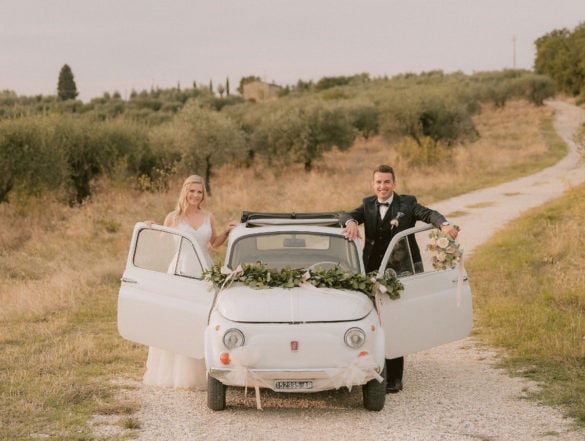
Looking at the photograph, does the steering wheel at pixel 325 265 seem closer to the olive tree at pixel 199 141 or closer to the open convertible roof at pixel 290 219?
the open convertible roof at pixel 290 219

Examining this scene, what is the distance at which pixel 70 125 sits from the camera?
3152cm

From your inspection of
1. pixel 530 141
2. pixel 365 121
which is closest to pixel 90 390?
pixel 530 141

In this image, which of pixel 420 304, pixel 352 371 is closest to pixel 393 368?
pixel 420 304

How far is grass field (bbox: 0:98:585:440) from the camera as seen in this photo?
6941 millimetres

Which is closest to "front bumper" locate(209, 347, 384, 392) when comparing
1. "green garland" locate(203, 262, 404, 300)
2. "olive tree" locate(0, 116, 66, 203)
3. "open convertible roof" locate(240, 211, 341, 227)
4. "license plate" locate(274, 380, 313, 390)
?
"license plate" locate(274, 380, 313, 390)

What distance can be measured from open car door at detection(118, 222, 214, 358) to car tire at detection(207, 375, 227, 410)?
33cm

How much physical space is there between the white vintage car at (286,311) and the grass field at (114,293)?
0.89 m

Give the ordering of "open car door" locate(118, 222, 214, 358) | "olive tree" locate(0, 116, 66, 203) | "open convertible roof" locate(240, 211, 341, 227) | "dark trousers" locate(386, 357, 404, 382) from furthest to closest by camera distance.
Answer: "olive tree" locate(0, 116, 66, 203) → "open convertible roof" locate(240, 211, 341, 227) → "dark trousers" locate(386, 357, 404, 382) → "open car door" locate(118, 222, 214, 358)

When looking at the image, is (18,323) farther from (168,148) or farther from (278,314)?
(168,148)

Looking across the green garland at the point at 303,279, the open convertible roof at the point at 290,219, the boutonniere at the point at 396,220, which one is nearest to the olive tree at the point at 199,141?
the open convertible roof at the point at 290,219

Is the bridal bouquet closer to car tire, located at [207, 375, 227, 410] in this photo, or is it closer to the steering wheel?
the steering wheel

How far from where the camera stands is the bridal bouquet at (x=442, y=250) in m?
6.81

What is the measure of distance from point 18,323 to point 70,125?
21841mm

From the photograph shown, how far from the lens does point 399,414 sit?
253 inches
